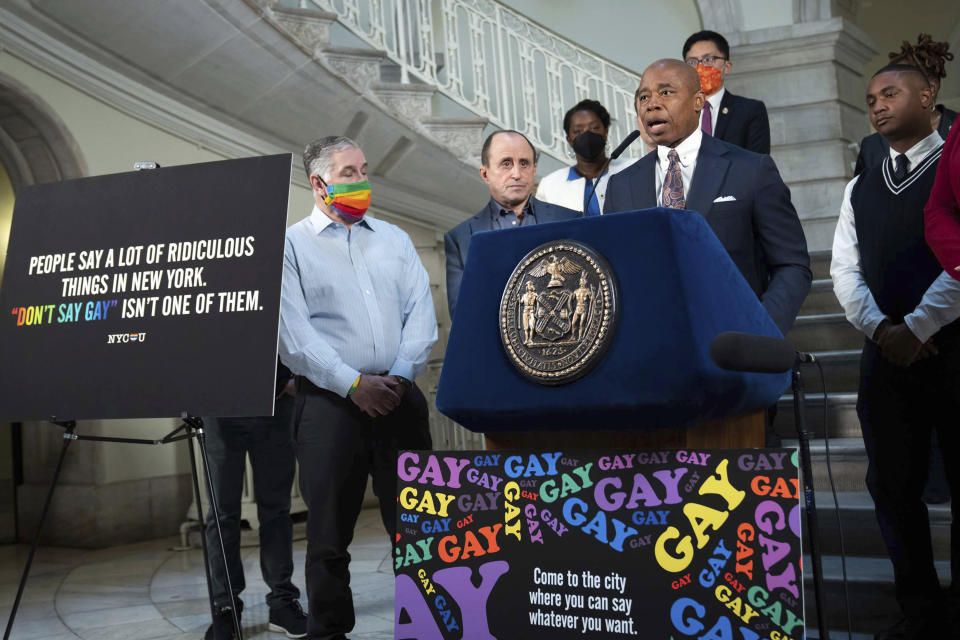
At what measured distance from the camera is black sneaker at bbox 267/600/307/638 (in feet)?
9.53

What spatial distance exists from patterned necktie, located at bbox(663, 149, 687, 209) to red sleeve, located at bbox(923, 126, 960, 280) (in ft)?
2.13

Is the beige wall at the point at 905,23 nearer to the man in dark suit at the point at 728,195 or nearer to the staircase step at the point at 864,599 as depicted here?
the staircase step at the point at 864,599

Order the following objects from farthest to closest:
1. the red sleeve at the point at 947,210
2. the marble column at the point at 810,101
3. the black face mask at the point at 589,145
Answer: the marble column at the point at 810,101, the black face mask at the point at 589,145, the red sleeve at the point at 947,210

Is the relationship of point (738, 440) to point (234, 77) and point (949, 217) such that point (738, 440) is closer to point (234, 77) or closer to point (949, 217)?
point (949, 217)

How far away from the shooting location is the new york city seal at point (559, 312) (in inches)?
41.7

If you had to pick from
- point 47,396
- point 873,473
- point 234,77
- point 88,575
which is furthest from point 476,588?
point 234,77

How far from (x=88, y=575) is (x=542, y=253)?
380cm

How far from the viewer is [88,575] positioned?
165 inches

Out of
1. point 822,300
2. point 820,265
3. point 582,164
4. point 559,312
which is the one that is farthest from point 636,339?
point 820,265

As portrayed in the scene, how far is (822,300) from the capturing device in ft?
13.5

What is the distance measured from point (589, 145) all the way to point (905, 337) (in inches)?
51.9

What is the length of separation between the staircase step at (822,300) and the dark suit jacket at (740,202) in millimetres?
2562

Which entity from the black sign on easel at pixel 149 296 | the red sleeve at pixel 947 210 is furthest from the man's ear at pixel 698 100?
the black sign on easel at pixel 149 296

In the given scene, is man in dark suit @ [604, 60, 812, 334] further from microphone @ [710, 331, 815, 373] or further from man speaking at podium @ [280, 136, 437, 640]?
man speaking at podium @ [280, 136, 437, 640]
